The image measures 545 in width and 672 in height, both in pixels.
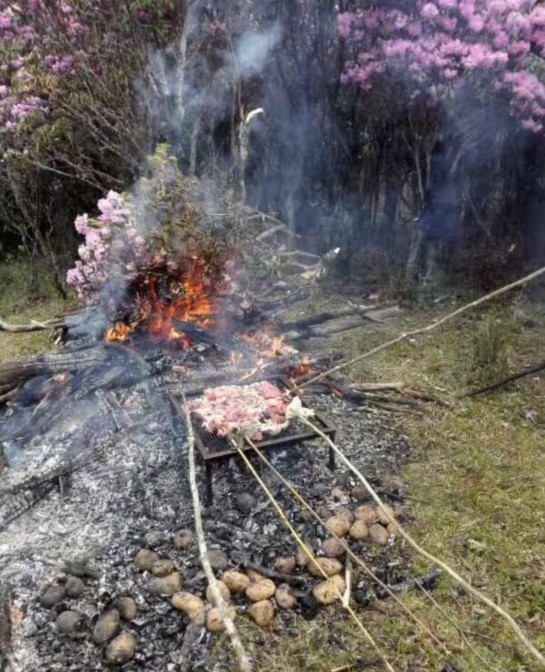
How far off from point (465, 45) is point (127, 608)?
8.06 meters

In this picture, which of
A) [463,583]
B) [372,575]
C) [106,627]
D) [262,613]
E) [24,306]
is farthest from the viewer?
[24,306]

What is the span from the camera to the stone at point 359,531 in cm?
420

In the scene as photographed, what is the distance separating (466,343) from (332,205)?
→ 473 centimetres

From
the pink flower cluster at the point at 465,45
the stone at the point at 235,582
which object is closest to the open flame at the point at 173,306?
the stone at the point at 235,582

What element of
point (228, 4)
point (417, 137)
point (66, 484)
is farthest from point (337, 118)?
point (66, 484)

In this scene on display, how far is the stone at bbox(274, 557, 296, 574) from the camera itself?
12.9 feet

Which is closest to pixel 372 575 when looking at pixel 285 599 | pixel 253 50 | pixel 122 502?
pixel 285 599

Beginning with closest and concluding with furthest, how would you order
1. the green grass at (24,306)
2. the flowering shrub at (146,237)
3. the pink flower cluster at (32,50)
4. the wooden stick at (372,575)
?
1. the wooden stick at (372,575)
2. the flowering shrub at (146,237)
3. the green grass at (24,306)
4. the pink flower cluster at (32,50)

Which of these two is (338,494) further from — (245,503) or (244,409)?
(244,409)

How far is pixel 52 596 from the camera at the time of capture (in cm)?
365

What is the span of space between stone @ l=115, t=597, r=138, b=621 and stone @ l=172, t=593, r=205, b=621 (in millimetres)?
259

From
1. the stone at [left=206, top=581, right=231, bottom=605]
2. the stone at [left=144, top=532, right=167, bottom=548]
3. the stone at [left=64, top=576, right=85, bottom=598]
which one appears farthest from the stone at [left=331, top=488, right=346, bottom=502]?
the stone at [left=64, top=576, right=85, bottom=598]

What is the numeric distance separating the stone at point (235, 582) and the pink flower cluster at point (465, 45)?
23.7ft

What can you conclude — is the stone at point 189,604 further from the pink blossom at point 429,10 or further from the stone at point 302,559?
the pink blossom at point 429,10
